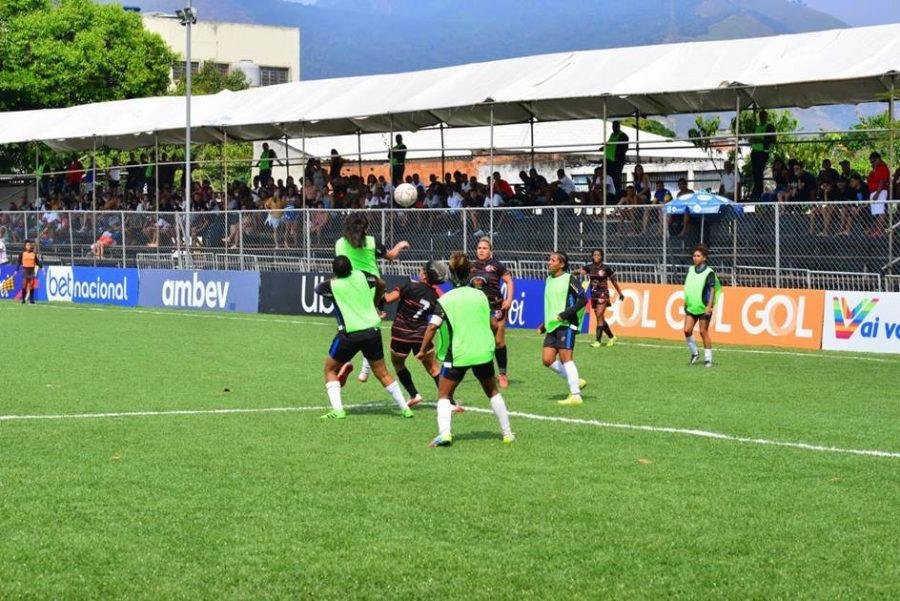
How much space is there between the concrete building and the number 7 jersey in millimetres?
75445

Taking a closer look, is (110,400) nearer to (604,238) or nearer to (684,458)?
(684,458)

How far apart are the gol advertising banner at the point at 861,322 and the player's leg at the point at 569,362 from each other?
857 cm

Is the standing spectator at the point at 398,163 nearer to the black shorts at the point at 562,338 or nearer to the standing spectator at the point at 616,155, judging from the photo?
the standing spectator at the point at 616,155

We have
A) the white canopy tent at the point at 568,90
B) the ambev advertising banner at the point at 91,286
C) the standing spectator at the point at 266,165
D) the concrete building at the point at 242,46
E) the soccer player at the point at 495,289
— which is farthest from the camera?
the concrete building at the point at 242,46

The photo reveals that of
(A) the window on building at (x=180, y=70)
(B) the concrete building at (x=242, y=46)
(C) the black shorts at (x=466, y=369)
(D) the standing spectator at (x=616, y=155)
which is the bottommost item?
(C) the black shorts at (x=466, y=369)

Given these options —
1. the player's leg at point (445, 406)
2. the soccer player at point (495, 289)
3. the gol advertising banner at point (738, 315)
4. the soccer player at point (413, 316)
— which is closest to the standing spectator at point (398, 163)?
the gol advertising banner at point (738, 315)

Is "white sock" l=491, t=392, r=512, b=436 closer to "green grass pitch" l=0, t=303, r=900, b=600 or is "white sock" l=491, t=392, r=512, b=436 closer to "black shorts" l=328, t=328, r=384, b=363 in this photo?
"green grass pitch" l=0, t=303, r=900, b=600

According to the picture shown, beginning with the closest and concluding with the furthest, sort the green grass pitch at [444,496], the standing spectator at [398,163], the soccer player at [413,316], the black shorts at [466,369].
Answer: the green grass pitch at [444,496] < the black shorts at [466,369] < the soccer player at [413,316] < the standing spectator at [398,163]

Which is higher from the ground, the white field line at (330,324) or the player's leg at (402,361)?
the player's leg at (402,361)

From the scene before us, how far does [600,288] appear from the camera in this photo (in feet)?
82.5

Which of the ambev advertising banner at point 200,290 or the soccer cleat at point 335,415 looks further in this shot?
the ambev advertising banner at point 200,290

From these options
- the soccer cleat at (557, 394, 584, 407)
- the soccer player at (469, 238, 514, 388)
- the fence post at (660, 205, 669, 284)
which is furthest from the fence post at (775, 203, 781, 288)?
the soccer cleat at (557, 394, 584, 407)

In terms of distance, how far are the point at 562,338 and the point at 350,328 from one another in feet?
9.86

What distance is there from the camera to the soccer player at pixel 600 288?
24.8m
